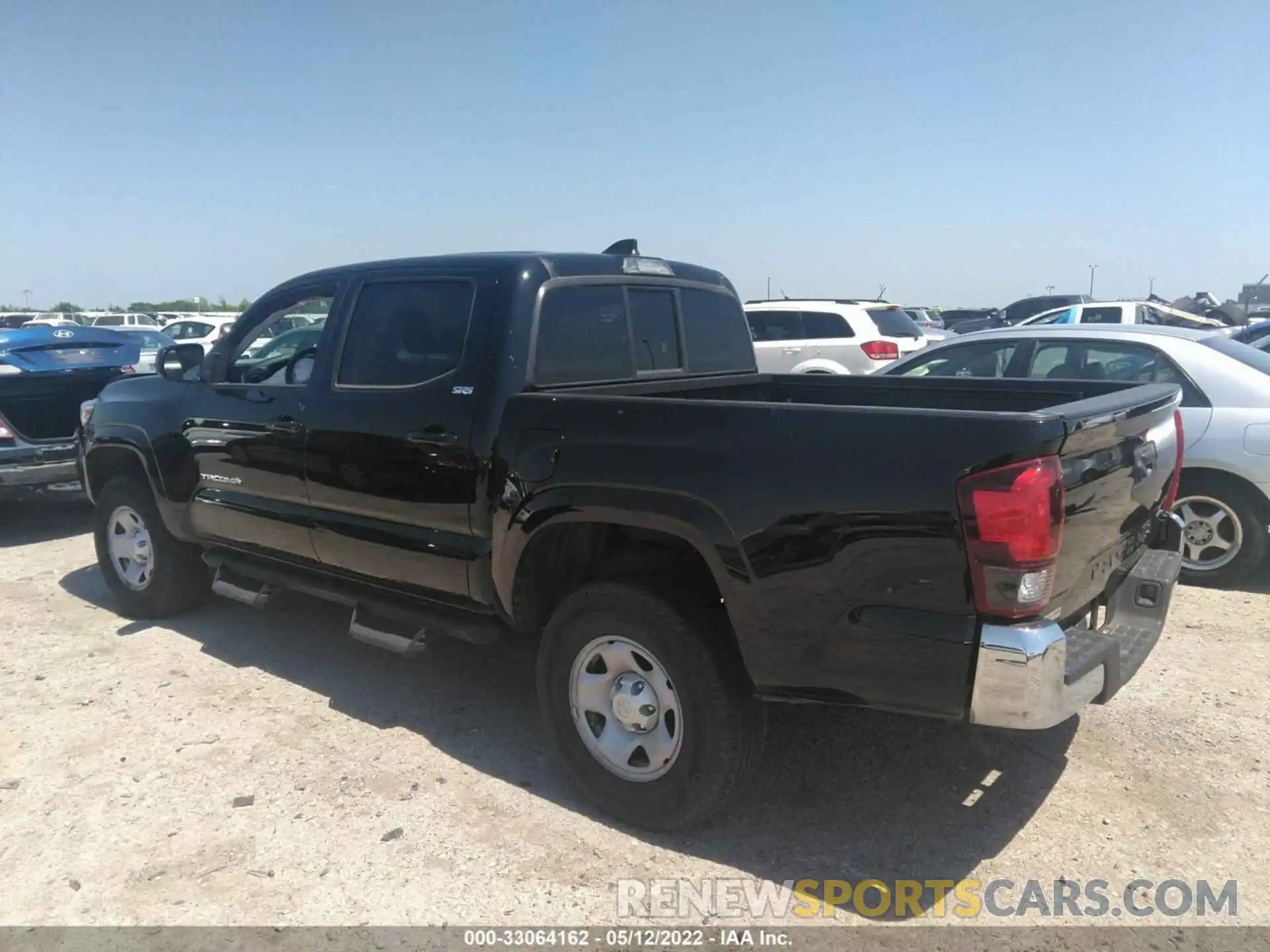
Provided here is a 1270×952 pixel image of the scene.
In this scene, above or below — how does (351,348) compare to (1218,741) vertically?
above

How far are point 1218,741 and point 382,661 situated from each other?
12.7 ft

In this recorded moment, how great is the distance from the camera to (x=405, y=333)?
3977 mm

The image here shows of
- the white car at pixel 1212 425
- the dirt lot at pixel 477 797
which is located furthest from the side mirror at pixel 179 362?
the white car at pixel 1212 425

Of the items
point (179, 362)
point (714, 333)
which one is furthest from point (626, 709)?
point (179, 362)

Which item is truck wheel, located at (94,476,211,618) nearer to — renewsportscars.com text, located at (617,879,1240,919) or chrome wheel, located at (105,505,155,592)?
chrome wheel, located at (105,505,155,592)

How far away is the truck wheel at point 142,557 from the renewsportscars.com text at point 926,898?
143 inches

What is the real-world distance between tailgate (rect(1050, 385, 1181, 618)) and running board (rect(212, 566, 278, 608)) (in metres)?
3.74

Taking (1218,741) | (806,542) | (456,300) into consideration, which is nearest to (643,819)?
(806,542)

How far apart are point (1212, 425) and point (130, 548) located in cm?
649

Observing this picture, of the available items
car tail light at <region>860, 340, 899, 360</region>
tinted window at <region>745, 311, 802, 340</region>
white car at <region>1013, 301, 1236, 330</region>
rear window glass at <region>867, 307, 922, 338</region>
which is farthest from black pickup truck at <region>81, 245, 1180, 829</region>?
white car at <region>1013, 301, 1236, 330</region>

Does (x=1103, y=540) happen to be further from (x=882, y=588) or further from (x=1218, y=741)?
(x=1218, y=741)

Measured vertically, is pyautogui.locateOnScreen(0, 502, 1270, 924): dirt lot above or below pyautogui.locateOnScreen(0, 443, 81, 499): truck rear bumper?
below

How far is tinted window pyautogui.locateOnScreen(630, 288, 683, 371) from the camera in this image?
4.16 m

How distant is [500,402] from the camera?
3492mm
